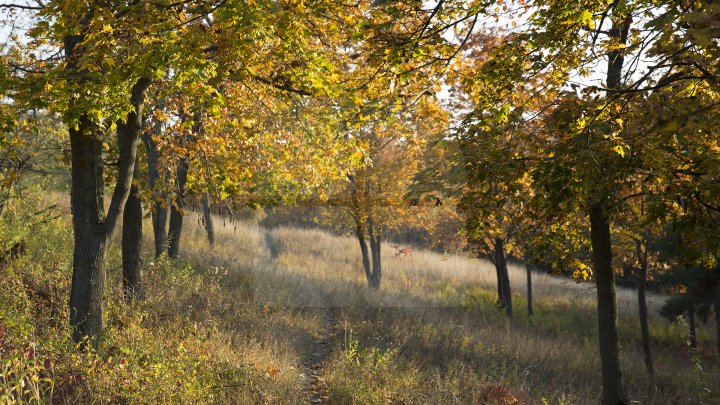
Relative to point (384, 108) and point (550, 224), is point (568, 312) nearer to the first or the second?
point (550, 224)

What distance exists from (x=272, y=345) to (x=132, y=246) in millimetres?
3229

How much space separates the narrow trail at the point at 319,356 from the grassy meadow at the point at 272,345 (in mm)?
42

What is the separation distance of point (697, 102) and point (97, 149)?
7340mm

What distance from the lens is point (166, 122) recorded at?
10492 mm

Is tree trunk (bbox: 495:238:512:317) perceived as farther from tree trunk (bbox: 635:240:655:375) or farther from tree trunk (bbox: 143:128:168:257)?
tree trunk (bbox: 143:128:168:257)

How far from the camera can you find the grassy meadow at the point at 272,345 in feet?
19.6

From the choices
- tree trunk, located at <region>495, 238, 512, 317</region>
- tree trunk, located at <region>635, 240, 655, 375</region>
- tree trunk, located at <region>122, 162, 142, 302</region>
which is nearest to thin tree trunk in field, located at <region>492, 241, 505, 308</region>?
tree trunk, located at <region>495, 238, 512, 317</region>

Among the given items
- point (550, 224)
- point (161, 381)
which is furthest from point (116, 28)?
point (550, 224)

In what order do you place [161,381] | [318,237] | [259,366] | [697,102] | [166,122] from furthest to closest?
[318,237] < [166,122] < [259,366] < [161,381] < [697,102]

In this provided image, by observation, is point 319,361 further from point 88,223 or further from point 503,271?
point 503,271

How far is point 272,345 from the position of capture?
368 inches

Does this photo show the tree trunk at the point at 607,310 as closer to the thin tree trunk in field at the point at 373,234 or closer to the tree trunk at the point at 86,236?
the tree trunk at the point at 86,236

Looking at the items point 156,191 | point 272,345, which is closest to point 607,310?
point 272,345

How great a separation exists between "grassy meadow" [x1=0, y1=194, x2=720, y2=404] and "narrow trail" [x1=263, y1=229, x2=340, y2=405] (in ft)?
0.14
